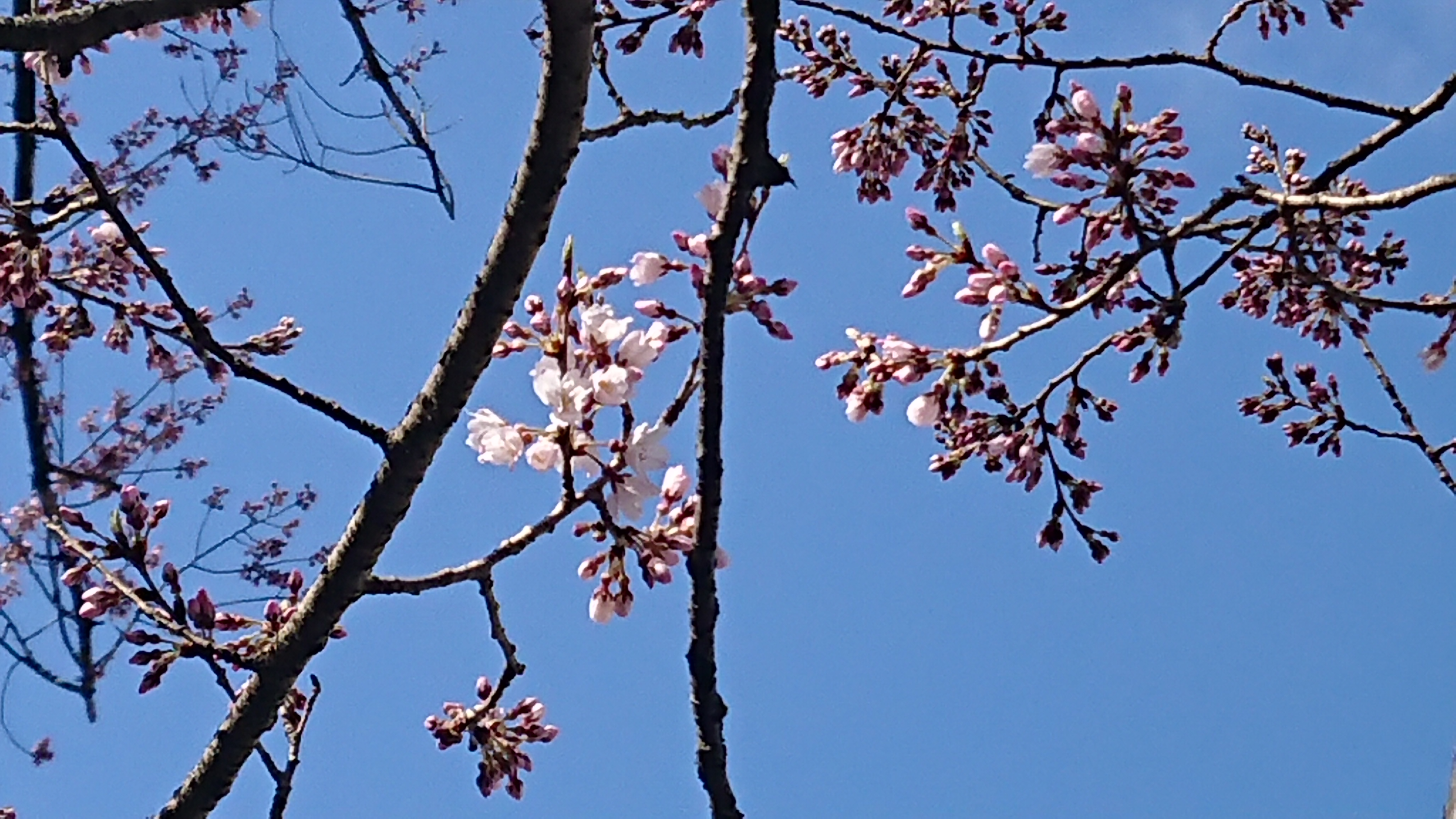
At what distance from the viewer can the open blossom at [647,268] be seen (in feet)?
7.11

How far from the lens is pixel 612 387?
2.02 meters

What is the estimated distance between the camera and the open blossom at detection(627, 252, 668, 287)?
2168 mm

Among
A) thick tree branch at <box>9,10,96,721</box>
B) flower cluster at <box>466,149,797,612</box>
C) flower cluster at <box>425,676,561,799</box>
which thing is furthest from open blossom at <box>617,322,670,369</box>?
thick tree branch at <box>9,10,96,721</box>

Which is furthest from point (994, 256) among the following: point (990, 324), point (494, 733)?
point (494, 733)

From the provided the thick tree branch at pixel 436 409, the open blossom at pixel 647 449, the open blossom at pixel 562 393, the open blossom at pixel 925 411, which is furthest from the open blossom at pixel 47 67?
the open blossom at pixel 925 411

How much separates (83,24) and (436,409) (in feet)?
2.93

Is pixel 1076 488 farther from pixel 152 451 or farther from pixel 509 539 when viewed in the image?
pixel 152 451

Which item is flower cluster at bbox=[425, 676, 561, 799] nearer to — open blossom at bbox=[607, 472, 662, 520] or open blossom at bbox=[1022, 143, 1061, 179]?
open blossom at bbox=[607, 472, 662, 520]

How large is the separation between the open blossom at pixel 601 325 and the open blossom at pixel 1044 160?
1.07 m

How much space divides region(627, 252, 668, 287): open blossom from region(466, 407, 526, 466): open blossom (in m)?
0.37

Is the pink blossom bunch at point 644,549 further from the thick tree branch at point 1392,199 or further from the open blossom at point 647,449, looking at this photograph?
the thick tree branch at point 1392,199

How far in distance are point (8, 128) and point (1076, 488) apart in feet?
8.42

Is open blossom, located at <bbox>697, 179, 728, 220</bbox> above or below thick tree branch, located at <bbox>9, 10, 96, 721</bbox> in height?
below

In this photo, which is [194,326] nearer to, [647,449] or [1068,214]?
[647,449]
